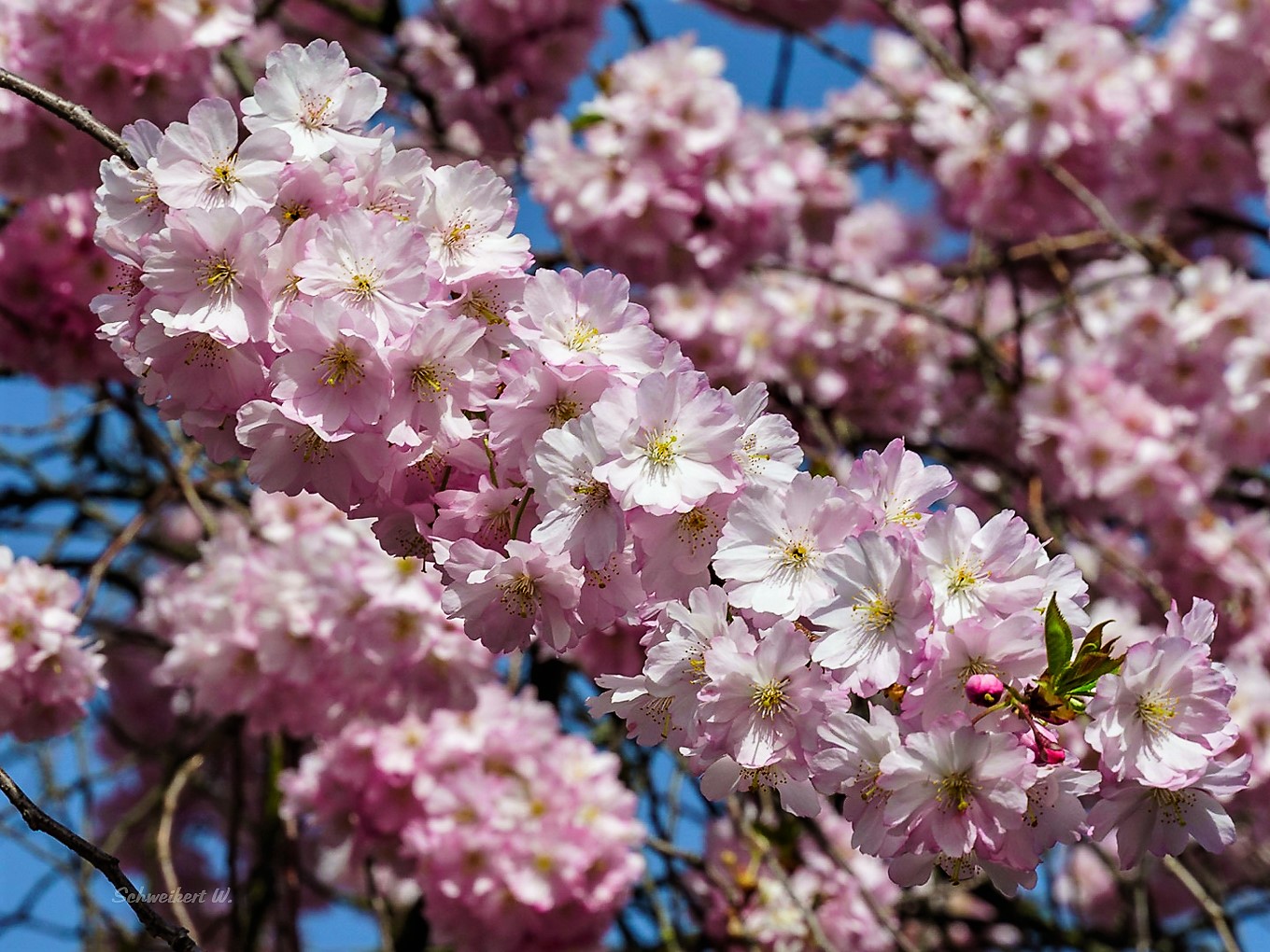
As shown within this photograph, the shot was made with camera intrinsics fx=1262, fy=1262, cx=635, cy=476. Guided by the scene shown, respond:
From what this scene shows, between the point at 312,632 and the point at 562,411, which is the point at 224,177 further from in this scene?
the point at 312,632

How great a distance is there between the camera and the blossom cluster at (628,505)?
1.10m

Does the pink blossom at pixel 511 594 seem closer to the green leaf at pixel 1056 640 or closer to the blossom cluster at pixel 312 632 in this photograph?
the green leaf at pixel 1056 640

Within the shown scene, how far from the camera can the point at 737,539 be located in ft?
3.68

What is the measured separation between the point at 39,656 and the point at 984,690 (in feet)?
5.82

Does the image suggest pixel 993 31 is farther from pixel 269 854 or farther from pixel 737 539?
pixel 737 539

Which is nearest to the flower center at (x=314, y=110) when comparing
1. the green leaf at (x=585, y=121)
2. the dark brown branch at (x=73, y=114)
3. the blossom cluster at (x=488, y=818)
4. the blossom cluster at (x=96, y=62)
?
the dark brown branch at (x=73, y=114)

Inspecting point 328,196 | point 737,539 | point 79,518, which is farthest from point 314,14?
point 737,539

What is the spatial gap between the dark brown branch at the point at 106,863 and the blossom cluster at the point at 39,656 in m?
1.10

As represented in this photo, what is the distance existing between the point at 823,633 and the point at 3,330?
7.67ft

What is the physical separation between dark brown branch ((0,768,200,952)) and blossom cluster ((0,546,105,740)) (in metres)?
1.10

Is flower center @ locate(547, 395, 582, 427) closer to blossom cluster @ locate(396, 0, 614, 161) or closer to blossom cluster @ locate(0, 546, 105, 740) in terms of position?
blossom cluster @ locate(0, 546, 105, 740)

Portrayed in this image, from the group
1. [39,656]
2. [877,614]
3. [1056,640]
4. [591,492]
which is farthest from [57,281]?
[1056,640]

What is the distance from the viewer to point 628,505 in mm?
1108

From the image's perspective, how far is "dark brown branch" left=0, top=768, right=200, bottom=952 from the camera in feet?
3.66
